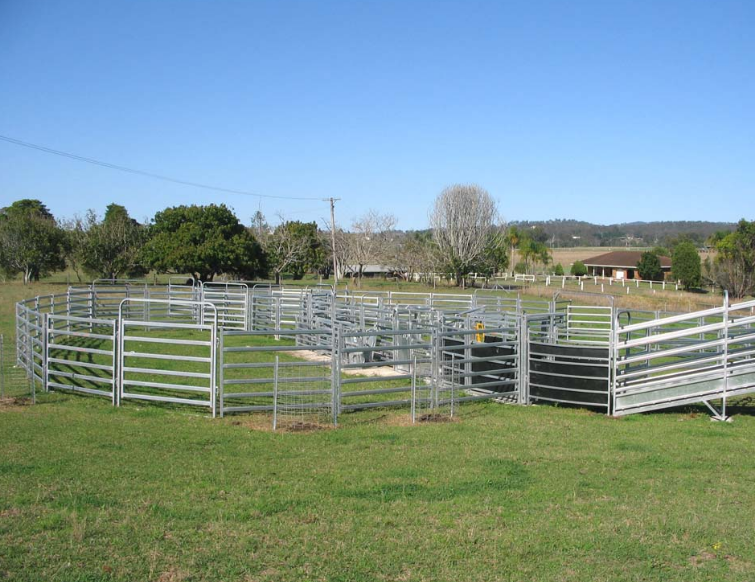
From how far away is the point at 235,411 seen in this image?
10555mm

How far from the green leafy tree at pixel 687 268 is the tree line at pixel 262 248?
3.5 inches

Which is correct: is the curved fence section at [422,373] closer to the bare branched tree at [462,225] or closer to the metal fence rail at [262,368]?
the metal fence rail at [262,368]

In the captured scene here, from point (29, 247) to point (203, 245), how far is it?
15090 mm

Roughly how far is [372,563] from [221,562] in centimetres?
108

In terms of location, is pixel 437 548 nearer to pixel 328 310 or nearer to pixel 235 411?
pixel 235 411

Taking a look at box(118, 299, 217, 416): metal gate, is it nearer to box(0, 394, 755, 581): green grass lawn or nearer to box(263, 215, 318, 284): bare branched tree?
box(0, 394, 755, 581): green grass lawn

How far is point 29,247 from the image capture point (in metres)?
51.9

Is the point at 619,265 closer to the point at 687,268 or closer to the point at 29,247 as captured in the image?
the point at 687,268

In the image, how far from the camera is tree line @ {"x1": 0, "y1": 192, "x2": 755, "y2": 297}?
47719 mm

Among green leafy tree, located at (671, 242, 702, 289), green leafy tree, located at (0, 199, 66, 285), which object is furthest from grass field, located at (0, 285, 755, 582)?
green leafy tree, located at (671, 242, 702, 289)

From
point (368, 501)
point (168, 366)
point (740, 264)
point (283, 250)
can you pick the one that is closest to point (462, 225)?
point (283, 250)

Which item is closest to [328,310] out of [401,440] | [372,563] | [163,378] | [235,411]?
[163,378]

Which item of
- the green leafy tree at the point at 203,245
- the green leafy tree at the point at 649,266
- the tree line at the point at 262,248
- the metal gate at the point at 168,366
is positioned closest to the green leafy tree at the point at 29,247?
the tree line at the point at 262,248

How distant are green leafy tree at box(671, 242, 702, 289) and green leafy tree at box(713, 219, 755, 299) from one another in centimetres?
1358
